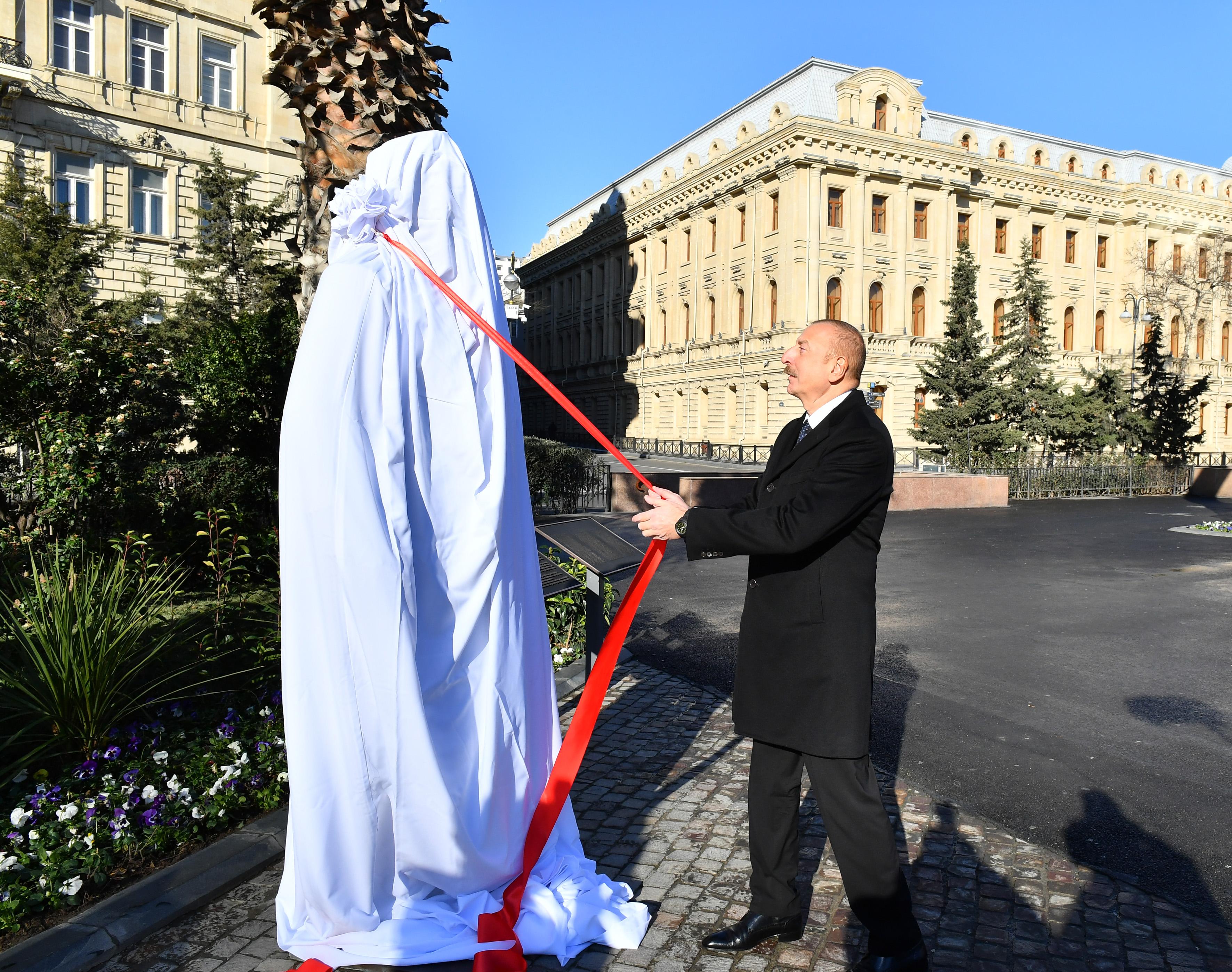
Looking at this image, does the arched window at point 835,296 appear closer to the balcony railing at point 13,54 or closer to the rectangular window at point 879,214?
the rectangular window at point 879,214

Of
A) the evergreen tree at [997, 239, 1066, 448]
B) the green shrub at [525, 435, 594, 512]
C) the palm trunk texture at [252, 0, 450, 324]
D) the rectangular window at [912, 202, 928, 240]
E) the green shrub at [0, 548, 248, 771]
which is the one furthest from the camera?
the rectangular window at [912, 202, 928, 240]

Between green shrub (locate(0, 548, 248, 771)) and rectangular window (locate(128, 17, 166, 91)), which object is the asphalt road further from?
rectangular window (locate(128, 17, 166, 91))

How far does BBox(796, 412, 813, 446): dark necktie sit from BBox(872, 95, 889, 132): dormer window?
159ft

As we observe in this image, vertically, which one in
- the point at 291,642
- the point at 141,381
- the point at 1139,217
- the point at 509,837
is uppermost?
the point at 1139,217

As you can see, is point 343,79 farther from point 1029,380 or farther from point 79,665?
point 1029,380

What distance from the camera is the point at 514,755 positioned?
2.84 metres

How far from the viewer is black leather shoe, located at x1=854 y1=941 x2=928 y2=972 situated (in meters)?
2.71

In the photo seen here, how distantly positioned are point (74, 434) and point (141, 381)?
93 cm

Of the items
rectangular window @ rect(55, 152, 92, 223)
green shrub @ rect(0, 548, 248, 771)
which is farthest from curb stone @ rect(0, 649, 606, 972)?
rectangular window @ rect(55, 152, 92, 223)

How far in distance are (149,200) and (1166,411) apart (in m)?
37.9

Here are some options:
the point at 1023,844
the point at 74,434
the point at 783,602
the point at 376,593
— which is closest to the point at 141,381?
the point at 74,434

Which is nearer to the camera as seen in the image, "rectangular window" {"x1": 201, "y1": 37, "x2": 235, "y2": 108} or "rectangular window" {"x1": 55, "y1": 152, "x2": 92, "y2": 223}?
"rectangular window" {"x1": 55, "y1": 152, "x2": 92, "y2": 223}

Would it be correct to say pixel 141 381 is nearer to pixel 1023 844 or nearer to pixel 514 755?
pixel 514 755

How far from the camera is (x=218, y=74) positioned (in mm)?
29375
